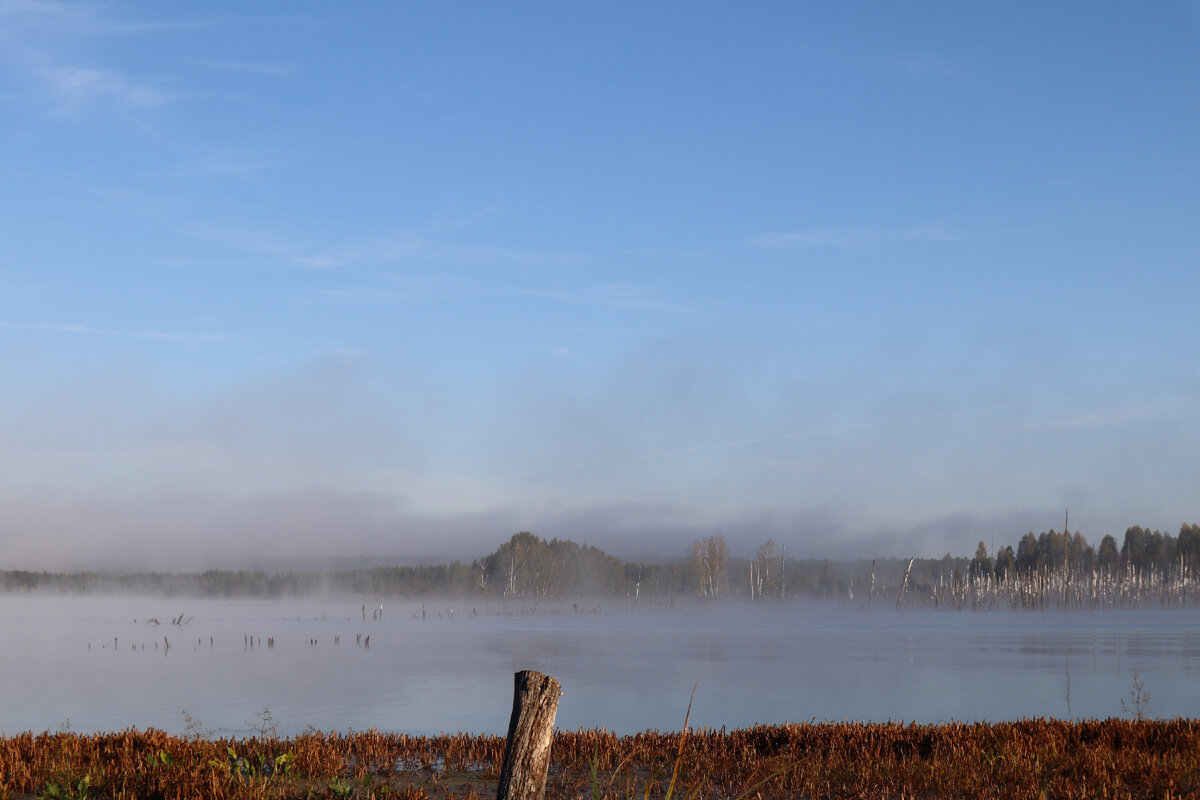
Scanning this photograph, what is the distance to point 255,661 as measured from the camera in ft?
165

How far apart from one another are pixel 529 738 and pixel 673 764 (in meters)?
4.70

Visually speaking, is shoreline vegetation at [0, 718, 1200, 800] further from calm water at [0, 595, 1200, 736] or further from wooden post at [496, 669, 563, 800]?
calm water at [0, 595, 1200, 736]

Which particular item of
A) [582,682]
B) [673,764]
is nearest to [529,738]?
[673,764]

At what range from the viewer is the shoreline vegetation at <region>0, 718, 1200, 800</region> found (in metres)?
11.1

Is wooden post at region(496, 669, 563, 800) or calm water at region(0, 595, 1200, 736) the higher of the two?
wooden post at region(496, 669, 563, 800)

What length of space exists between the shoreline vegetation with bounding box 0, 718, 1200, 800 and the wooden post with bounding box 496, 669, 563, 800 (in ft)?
5.07

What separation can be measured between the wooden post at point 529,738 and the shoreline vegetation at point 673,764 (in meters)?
1.54

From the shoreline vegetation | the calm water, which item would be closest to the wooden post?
the shoreline vegetation

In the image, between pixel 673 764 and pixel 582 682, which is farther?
pixel 582 682

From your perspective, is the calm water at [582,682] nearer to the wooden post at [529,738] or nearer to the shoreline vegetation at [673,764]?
the shoreline vegetation at [673,764]

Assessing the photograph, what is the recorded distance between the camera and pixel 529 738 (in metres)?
9.03

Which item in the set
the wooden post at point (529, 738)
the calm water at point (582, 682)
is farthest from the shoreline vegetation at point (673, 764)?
the calm water at point (582, 682)

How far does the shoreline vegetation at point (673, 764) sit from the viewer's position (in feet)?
36.5

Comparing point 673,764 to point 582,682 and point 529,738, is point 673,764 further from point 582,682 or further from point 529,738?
point 582,682
